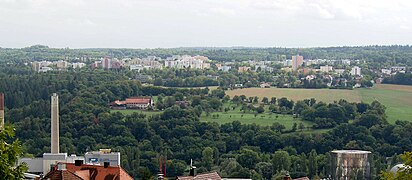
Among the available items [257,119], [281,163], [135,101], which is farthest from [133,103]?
[281,163]

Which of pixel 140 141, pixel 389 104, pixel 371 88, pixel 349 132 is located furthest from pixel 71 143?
pixel 371 88

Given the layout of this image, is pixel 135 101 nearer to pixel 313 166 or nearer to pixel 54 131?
pixel 54 131

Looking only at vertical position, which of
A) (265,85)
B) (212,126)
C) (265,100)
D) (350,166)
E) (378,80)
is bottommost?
(212,126)

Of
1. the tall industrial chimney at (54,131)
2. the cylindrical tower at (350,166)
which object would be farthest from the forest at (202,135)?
the cylindrical tower at (350,166)

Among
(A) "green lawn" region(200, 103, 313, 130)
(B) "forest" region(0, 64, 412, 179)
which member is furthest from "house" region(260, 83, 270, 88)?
(A) "green lawn" region(200, 103, 313, 130)

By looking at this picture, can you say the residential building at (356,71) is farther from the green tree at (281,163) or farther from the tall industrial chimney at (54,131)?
the tall industrial chimney at (54,131)

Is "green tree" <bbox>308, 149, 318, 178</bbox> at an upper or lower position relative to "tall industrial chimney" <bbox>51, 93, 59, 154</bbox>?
lower

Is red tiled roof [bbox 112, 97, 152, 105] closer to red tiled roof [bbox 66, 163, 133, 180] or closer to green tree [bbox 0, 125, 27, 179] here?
red tiled roof [bbox 66, 163, 133, 180]
